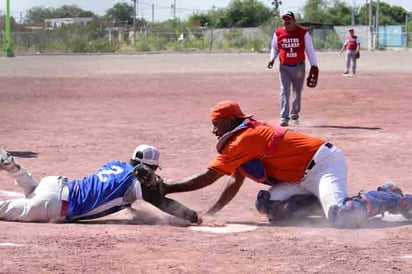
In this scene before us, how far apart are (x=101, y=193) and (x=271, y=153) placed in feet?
5.02

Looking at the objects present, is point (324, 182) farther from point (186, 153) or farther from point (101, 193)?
point (186, 153)

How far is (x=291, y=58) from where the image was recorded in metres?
16.0

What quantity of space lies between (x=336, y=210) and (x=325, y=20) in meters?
115

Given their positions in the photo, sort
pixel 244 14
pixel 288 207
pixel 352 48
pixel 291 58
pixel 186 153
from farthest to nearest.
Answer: pixel 244 14 → pixel 352 48 → pixel 291 58 → pixel 186 153 → pixel 288 207

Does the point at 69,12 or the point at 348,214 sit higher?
the point at 69,12

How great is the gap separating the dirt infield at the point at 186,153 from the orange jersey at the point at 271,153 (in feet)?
1.68

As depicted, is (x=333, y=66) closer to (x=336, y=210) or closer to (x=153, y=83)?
(x=153, y=83)

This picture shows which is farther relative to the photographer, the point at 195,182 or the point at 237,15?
the point at 237,15

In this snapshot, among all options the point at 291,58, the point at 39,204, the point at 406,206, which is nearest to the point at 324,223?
the point at 406,206

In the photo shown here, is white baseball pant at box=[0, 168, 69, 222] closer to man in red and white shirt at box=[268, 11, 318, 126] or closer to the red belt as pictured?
the red belt

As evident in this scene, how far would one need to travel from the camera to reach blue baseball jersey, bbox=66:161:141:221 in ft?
24.4

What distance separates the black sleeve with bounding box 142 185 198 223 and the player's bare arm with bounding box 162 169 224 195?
0.11 m

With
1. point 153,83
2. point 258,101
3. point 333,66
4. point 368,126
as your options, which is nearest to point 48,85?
point 153,83

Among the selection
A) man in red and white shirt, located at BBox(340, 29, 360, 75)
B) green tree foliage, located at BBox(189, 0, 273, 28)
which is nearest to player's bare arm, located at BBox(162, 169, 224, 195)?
man in red and white shirt, located at BBox(340, 29, 360, 75)
